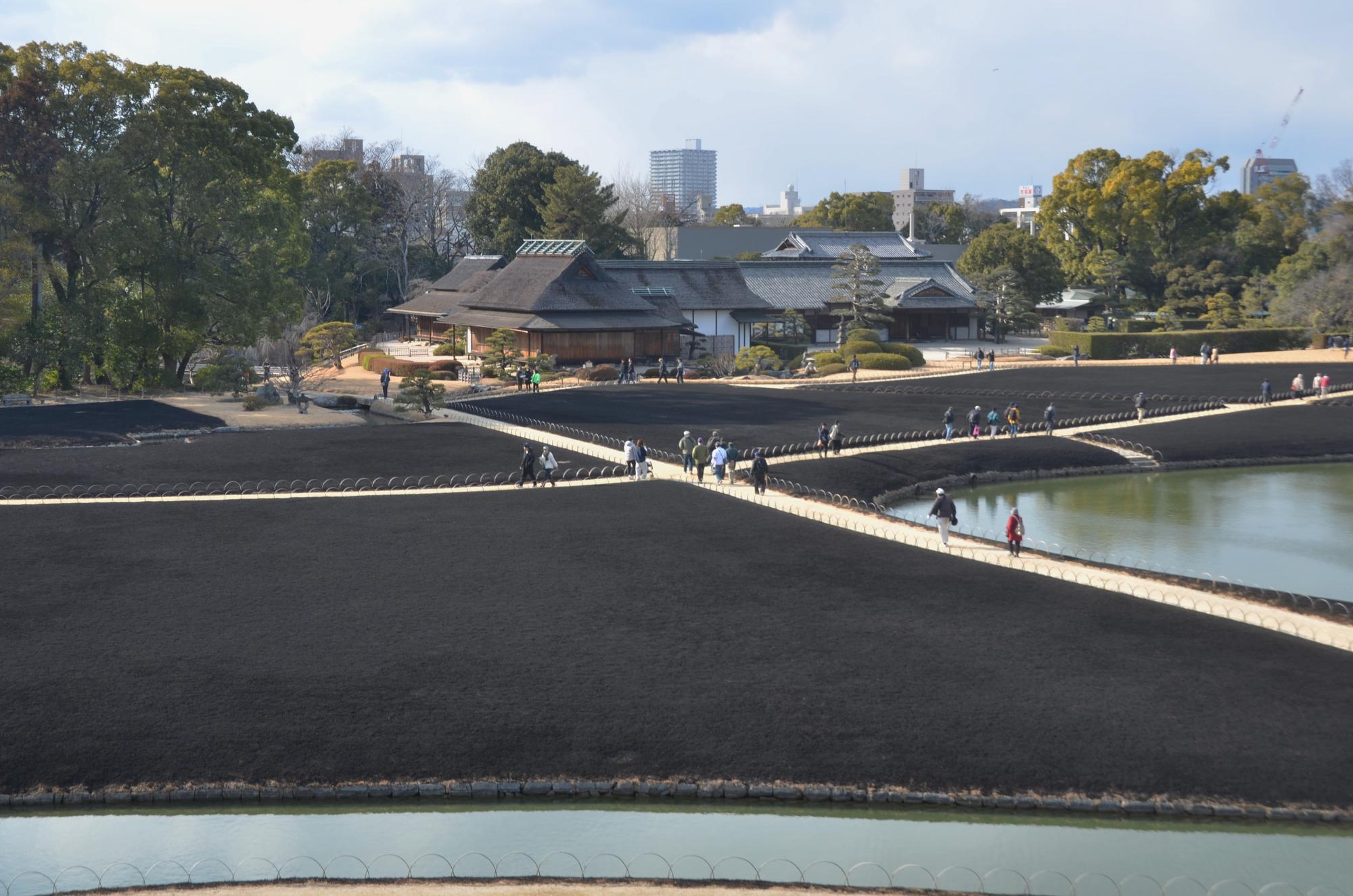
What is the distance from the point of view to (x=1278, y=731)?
1656 centimetres

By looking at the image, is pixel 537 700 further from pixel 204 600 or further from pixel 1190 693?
pixel 1190 693

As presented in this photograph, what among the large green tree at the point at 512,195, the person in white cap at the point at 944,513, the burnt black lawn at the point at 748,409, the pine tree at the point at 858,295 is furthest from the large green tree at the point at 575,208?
the person in white cap at the point at 944,513

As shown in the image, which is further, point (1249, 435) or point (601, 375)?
point (601, 375)

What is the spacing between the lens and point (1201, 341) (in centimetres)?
7256

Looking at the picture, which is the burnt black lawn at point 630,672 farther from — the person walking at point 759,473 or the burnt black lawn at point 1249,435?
the burnt black lawn at point 1249,435

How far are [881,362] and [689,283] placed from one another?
54.4 feet

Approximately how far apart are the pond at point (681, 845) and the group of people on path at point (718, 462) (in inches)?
651

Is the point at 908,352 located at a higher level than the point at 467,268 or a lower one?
lower

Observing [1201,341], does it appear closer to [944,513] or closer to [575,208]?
[575,208]

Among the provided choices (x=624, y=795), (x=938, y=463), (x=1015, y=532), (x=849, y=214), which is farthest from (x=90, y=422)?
(x=849, y=214)

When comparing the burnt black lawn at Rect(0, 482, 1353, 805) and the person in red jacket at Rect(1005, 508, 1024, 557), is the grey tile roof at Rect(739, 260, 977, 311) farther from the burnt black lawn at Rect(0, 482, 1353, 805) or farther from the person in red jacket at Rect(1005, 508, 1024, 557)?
the burnt black lawn at Rect(0, 482, 1353, 805)

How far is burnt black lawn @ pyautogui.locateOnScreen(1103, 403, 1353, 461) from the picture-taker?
139ft

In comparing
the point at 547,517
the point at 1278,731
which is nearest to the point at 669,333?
the point at 547,517

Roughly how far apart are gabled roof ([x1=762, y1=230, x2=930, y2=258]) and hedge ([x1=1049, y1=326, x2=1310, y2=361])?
25.5m
